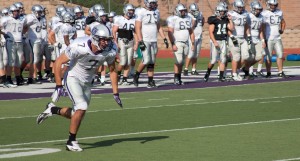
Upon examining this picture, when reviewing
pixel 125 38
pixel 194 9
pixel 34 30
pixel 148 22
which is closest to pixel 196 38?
pixel 194 9

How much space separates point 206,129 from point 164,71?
14.9 metres

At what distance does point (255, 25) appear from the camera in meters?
23.7

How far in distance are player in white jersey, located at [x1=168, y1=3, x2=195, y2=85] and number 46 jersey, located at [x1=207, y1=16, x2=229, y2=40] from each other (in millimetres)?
618

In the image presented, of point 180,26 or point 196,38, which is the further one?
point 196,38

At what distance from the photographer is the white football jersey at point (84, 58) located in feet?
38.3

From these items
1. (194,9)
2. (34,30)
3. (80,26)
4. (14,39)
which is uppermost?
(194,9)

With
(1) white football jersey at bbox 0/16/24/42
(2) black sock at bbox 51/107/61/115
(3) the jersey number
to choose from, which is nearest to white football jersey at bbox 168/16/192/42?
(3) the jersey number

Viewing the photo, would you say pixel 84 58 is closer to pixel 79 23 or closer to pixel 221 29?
pixel 221 29

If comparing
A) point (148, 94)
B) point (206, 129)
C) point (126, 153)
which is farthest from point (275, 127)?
point (148, 94)

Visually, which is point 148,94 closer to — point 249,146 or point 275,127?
point 275,127

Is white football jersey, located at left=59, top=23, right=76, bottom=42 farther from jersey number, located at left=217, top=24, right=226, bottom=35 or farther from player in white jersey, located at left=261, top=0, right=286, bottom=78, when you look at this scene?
player in white jersey, located at left=261, top=0, right=286, bottom=78

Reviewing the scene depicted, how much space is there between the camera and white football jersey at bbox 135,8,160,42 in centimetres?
2152

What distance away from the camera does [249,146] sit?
38.0ft

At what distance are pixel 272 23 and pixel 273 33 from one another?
267 millimetres
